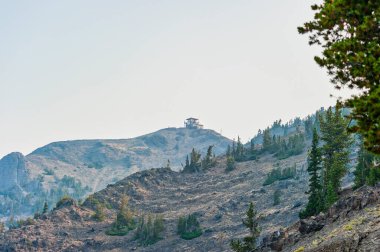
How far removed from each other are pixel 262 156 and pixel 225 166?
44.3 feet

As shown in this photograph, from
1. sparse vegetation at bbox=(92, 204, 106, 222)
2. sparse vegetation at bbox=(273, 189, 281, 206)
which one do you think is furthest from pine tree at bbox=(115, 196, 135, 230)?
sparse vegetation at bbox=(273, 189, 281, 206)

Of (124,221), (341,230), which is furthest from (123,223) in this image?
(341,230)

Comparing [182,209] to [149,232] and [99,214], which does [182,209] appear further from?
[99,214]

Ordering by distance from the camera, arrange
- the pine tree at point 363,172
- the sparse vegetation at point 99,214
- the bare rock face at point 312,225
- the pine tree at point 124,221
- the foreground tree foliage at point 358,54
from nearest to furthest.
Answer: the foreground tree foliage at point 358,54 < the bare rock face at point 312,225 < the pine tree at point 363,172 < the pine tree at point 124,221 < the sparse vegetation at point 99,214

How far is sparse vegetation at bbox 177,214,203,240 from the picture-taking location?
3578 inches

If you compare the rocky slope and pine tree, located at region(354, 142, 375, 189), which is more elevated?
pine tree, located at region(354, 142, 375, 189)

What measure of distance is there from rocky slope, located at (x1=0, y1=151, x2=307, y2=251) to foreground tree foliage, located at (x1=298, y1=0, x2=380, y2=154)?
59299 millimetres

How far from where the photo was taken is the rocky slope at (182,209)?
8719 centimetres

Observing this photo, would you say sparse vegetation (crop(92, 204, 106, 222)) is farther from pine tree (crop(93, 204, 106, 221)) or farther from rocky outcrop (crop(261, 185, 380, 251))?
rocky outcrop (crop(261, 185, 380, 251))

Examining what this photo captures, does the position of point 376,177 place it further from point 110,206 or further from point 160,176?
point 160,176

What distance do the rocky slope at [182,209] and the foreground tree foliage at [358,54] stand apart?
59.3 metres

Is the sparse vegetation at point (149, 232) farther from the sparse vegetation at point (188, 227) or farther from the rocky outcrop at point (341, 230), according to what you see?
the rocky outcrop at point (341, 230)

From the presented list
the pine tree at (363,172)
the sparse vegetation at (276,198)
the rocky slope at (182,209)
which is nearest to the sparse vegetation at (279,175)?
the rocky slope at (182,209)

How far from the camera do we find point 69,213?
112 m
